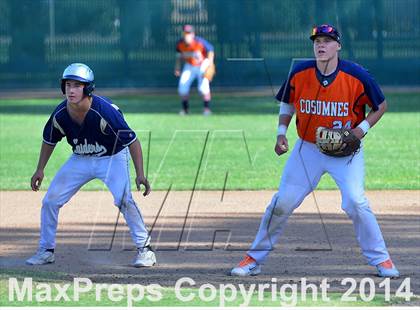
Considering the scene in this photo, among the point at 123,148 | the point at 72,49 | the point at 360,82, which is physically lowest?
the point at 72,49

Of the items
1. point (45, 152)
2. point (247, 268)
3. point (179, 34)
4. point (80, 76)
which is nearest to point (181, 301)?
point (247, 268)

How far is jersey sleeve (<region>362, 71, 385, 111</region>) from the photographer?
8289 mm

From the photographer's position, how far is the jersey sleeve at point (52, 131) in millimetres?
9016

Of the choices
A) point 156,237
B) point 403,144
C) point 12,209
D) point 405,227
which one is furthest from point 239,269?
point 403,144

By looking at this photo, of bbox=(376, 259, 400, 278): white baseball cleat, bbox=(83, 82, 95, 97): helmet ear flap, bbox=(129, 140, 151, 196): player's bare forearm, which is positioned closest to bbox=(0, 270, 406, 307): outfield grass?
bbox=(376, 259, 400, 278): white baseball cleat

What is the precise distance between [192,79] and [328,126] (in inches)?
750

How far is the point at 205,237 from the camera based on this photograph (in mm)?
10672

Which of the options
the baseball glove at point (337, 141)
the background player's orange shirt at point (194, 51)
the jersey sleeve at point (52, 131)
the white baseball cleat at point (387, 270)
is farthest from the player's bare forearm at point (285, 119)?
→ the background player's orange shirt at point (194, 51)

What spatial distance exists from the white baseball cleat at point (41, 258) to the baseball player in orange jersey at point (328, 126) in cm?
162

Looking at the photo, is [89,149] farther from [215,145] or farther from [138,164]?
[215,145]

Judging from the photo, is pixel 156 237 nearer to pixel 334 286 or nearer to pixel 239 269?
pixel 239 269

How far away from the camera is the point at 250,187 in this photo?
1465cm

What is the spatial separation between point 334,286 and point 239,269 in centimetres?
84

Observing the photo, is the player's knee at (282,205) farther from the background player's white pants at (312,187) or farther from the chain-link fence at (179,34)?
the chain-link fence at (179,34)
